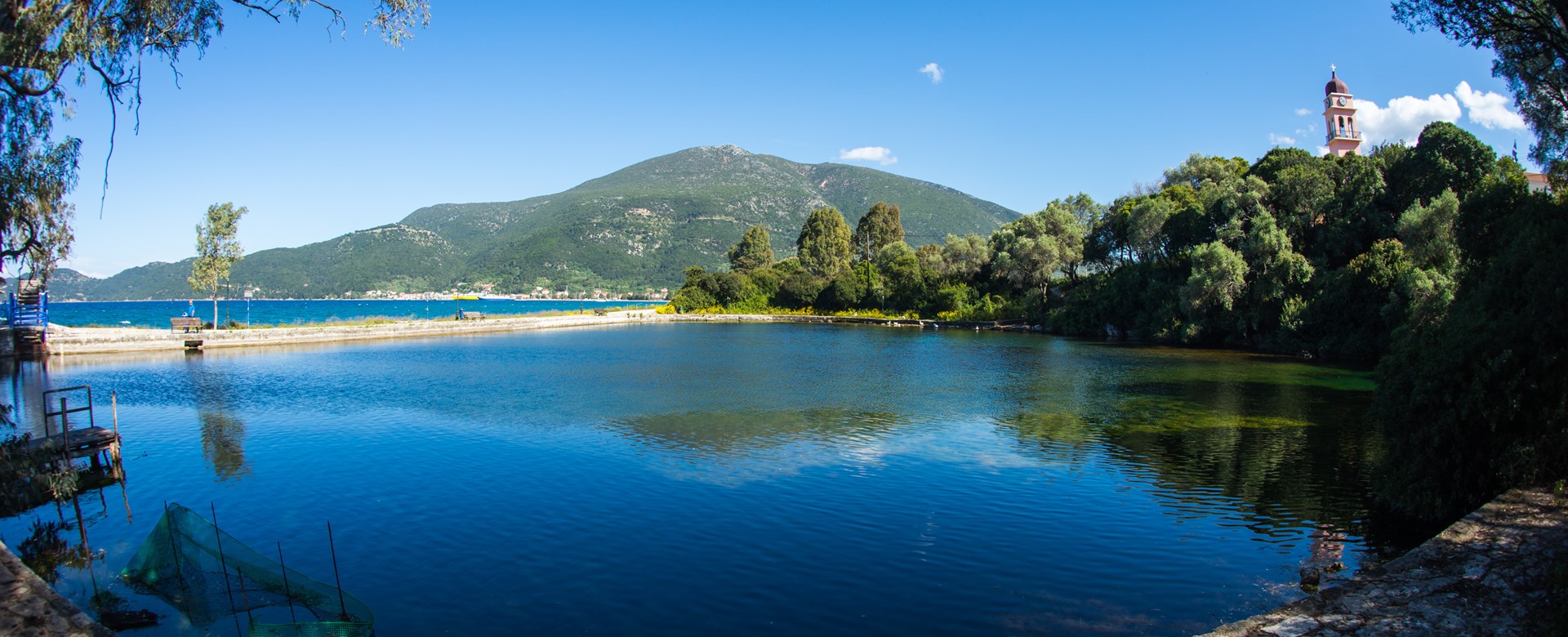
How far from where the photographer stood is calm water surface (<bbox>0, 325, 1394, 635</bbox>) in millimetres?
10203

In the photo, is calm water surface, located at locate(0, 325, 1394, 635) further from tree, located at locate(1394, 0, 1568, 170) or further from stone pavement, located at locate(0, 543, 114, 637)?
tree, located at locate(1394, 0, 1568, 170)

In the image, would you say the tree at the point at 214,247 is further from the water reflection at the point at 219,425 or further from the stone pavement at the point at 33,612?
the stone pavement at the point at 33,612

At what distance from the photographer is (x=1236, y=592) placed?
33.7 ft

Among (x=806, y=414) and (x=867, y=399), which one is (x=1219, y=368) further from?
(x=806, y=414)

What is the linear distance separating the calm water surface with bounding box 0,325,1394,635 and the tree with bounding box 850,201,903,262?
76.7 m

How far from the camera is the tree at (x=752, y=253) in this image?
119 meters

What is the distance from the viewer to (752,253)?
120375mm

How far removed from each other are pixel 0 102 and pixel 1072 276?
74886 mm

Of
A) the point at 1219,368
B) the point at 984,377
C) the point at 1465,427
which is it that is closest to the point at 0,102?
the point at 1465,427

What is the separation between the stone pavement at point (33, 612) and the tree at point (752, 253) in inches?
4326

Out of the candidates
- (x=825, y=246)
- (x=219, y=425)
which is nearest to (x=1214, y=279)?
(x=219, y=425)

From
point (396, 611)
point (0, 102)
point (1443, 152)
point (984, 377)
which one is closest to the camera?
point (396, 611)

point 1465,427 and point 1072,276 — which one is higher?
point 1072,276

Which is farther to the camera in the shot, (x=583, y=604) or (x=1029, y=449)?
(x=1029, y=449)
